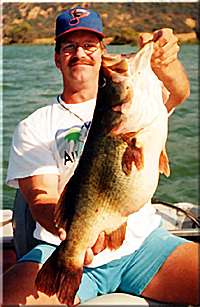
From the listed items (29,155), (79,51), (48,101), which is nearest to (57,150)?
(29,155)

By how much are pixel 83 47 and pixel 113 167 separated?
932mm

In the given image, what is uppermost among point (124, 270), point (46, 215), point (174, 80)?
point (174, 80)

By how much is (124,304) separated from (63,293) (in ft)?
1.11

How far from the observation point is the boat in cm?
240

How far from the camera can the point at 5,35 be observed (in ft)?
69.2

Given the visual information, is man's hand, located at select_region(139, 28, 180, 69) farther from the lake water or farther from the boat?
the lake water

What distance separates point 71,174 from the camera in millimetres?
2650

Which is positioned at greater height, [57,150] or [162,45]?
[162,45]

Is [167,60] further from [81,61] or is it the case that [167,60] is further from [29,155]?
[29,155]

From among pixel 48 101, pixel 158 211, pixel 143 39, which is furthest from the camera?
pixel 48 101

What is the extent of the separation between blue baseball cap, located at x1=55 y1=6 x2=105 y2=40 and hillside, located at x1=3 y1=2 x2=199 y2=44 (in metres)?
15.2

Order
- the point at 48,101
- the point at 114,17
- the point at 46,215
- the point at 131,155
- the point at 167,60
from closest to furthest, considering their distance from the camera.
Answer: 1. the point at 131,155
2. the point at 167,60
3. the point at 46,215
4. the point at 48,101
5. the point at 114,17

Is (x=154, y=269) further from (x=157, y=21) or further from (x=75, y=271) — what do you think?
(x=157, y=21)

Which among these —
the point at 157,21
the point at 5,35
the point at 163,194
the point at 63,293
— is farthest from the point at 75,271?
the point at 5,35
